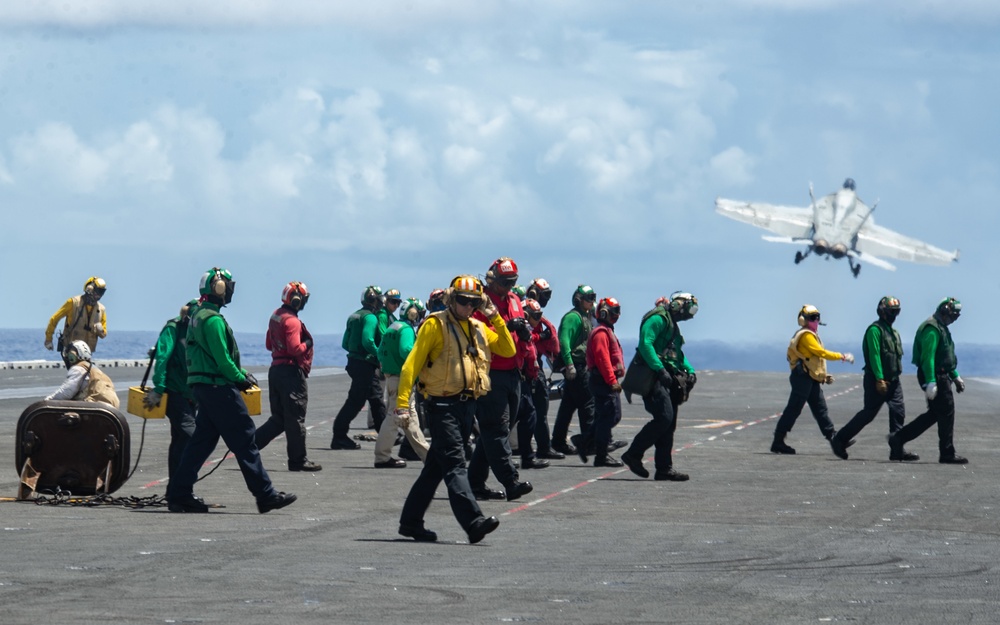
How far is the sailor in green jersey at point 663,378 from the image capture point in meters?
15.4

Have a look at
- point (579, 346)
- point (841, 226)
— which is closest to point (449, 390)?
point (579, 346)

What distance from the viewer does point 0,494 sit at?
1369 centimetres

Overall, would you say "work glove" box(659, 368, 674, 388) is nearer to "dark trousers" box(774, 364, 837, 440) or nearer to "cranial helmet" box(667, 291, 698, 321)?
"cranial helmet" box(667, 291, 698, 321)

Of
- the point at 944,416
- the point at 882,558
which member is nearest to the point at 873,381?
the point at 944,416

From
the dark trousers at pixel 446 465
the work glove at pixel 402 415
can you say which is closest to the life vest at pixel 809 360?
the dark trousers at pixel 446 465

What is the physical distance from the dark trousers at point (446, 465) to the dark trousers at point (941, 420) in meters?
8.30

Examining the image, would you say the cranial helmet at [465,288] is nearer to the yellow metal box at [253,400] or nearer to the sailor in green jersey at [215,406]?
the sailor in green jersey at [215,406]

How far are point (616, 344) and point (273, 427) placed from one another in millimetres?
3782

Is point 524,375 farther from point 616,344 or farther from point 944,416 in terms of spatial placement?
point 944,416

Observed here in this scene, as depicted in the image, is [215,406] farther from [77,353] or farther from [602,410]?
[602,410]

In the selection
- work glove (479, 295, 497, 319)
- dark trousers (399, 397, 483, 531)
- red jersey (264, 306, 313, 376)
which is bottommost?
dark trousers (399, 397, 483, 531)

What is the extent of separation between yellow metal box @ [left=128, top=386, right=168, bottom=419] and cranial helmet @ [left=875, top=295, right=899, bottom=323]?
8841 millimetres

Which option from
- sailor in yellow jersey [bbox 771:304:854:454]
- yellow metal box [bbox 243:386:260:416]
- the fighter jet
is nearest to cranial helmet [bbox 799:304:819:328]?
sailor in yellow jersey [bbox 771:304:854:454]

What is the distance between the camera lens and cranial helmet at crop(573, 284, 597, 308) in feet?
58.1
